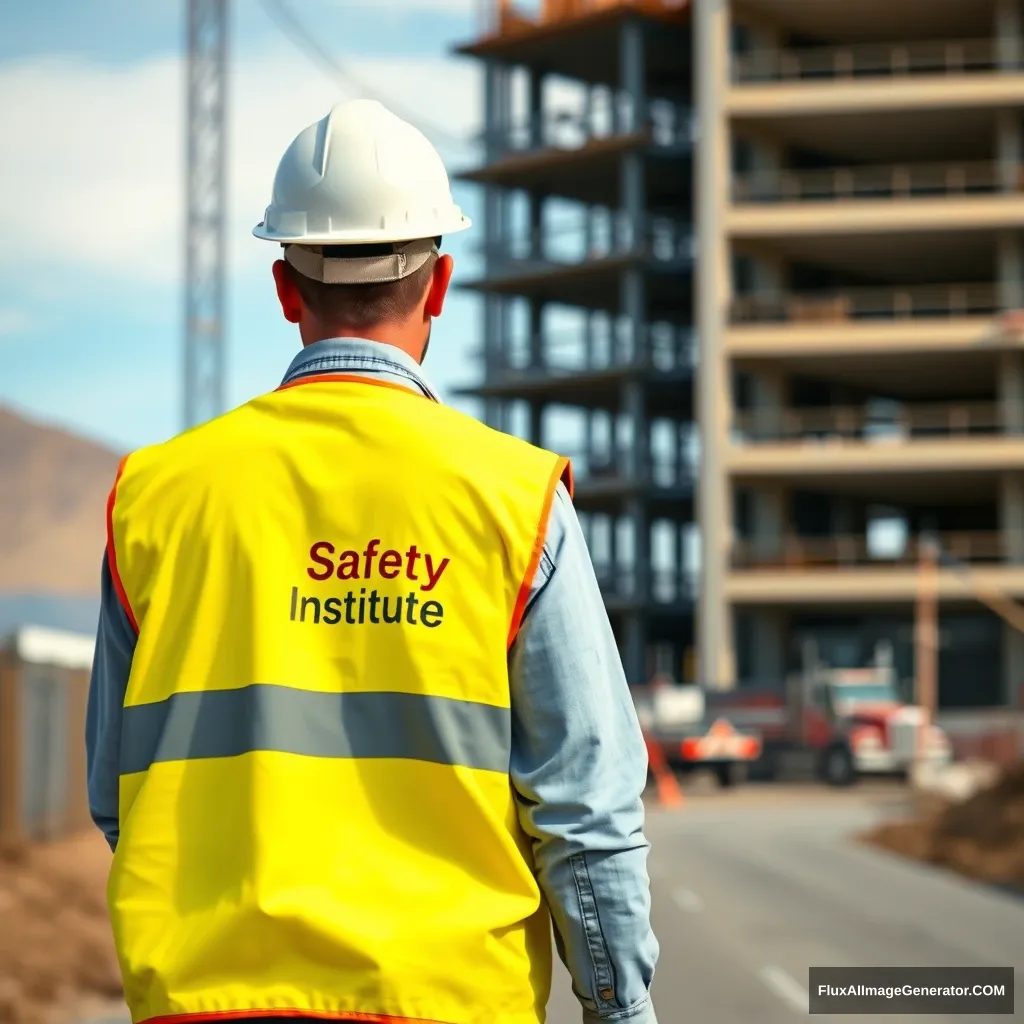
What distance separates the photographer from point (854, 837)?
2633cm

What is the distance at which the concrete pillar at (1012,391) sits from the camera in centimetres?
5653

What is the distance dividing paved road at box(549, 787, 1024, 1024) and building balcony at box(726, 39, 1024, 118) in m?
34.3

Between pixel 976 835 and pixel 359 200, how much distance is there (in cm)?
2203

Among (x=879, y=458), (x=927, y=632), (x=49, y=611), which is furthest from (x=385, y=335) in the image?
(x=49, y=611)

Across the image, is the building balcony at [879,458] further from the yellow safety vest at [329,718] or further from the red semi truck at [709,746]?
the yellow safety vest at [329,718]

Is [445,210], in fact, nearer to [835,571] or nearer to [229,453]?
[229,453]

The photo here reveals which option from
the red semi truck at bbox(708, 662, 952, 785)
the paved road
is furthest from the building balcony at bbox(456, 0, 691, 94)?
the paved road

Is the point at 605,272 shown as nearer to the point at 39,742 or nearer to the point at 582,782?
the point at 39,742

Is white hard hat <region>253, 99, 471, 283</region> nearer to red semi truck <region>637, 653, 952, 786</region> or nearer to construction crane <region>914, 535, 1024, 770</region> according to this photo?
red semi truck <region>637, 653, 952, 786</region>

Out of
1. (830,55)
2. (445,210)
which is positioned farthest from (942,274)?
(445,210)

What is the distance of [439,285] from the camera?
272 centimetres

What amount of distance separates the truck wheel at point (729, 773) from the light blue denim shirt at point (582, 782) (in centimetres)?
3970

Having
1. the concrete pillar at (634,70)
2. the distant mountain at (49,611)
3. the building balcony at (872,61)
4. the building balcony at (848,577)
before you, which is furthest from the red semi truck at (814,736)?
the distant mountain at (49,611)

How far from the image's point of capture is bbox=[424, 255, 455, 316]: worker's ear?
2.70 m
